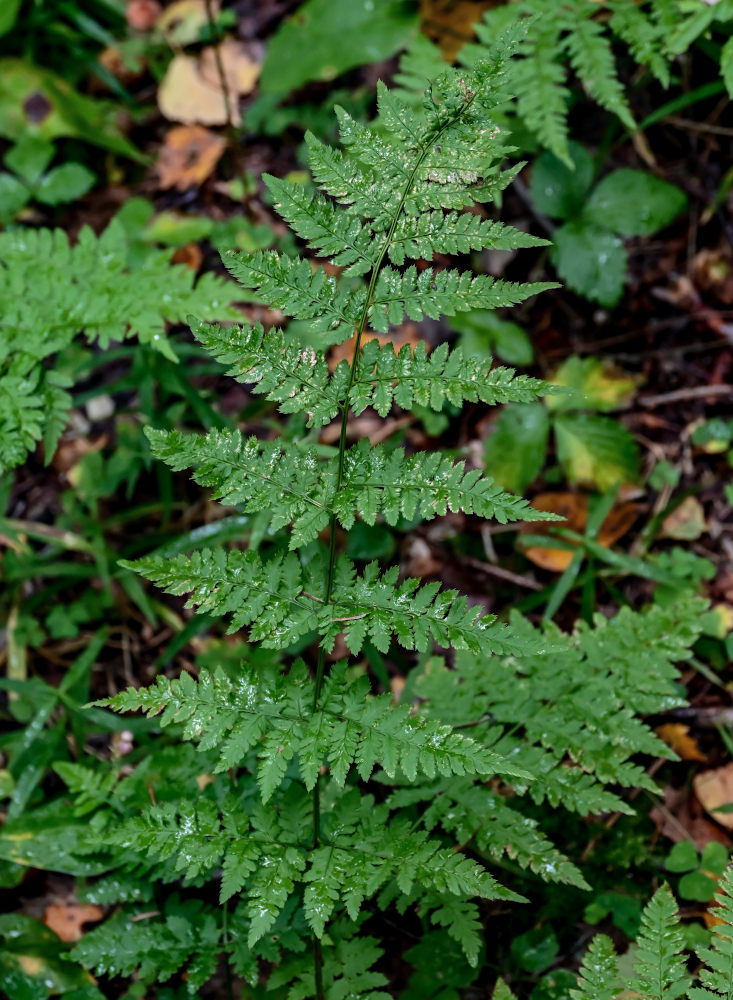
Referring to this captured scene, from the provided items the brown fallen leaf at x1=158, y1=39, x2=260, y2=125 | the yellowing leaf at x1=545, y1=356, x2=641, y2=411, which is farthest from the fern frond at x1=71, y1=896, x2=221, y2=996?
the brown fallen leaf at x1=158, y1=39, x2=260, y2=125

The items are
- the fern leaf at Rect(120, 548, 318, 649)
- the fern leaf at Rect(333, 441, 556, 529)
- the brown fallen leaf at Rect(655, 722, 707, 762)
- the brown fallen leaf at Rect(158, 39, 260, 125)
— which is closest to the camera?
the fern leaf at Rect(333, 441, 556, 529)

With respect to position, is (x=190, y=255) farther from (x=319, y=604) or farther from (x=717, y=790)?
(x=717, y=790)

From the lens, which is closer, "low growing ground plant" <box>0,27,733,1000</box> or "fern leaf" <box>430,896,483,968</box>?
"low growing ground plant" <box>0,27,733,1000</box>

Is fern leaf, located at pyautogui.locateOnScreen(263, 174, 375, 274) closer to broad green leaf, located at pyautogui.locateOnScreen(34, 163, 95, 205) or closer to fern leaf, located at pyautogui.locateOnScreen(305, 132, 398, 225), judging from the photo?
fern leaf, located at pyautogui.locateOnScreen(305, 132, 398, 225)

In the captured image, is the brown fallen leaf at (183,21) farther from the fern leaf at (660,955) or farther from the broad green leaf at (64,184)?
the fern leaf at (660,955)

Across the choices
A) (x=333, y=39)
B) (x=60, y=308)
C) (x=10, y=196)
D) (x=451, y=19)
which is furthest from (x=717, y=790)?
(x=10, y=196)

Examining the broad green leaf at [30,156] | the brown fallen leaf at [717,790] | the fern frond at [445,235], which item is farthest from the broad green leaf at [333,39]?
the brown fallen leaf at [717,790]

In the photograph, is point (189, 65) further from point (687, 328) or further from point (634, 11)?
point (687, 328)
